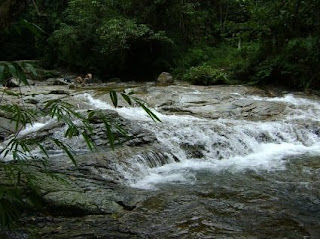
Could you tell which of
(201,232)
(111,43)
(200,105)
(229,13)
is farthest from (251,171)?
(229,13)

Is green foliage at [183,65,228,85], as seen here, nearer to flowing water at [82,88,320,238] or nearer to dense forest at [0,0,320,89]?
dense forest at [0,0,320,89]

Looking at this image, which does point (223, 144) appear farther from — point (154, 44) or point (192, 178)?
point (154, 44)

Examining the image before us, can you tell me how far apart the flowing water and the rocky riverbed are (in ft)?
0.05

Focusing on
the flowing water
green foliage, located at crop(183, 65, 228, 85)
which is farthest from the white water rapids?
green foliage, located at crop(183, 65, 228, 85)

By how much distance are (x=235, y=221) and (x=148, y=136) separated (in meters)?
3.95

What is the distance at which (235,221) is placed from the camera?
425 centimetres

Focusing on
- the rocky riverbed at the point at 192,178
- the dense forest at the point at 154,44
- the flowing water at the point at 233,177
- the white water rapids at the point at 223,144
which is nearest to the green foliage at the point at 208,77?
the dense forest at the point at 154,44

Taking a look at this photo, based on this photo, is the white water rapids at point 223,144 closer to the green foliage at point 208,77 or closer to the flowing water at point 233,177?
the flowing water at point 233,177

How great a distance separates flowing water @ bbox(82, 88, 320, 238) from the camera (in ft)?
13.6

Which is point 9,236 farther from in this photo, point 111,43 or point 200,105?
point 111,43

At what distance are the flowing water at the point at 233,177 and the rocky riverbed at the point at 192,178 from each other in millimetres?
15

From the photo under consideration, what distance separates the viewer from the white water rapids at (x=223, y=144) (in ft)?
21.9

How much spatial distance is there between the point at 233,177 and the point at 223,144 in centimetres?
212

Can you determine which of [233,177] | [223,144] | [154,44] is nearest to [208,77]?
[154,44]
